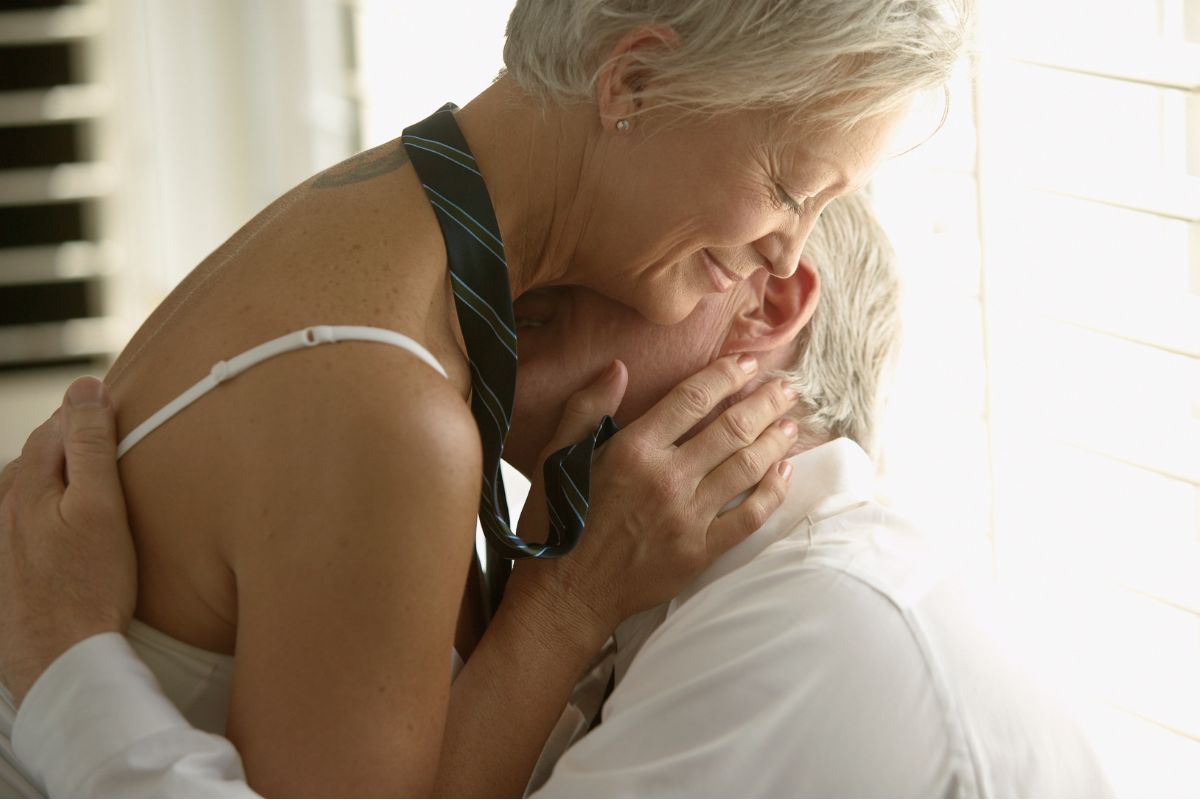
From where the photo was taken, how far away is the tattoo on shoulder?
4.82 feet

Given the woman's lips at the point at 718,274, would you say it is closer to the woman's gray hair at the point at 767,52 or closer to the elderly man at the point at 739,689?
the woman's gray hair at the point at 767,52

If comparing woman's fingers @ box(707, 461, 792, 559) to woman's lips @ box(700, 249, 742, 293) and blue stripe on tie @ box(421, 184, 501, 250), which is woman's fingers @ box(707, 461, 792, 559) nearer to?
woman's lips @ box(700, 249, 742, 293)

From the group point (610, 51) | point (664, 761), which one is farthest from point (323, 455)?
point (610, 51)

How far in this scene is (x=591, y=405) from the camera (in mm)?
1714

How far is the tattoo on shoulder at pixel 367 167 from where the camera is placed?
1.47m

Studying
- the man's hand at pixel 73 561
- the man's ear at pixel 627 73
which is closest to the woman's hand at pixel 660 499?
the man's ear at pixel 627 73

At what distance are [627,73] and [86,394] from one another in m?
0.68

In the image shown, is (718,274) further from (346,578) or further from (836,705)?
(346,578)

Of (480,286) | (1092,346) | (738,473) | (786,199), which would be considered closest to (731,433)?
(738,473)

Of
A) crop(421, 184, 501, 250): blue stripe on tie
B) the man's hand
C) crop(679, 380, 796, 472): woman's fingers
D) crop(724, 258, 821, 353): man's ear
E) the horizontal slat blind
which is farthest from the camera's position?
the horizontal slat blind

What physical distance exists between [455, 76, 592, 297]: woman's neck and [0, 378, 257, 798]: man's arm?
1.61 ft

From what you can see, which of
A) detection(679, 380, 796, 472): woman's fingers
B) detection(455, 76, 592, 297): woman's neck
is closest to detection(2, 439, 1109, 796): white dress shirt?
detection(679, 380, 796, 472): woman's fingers

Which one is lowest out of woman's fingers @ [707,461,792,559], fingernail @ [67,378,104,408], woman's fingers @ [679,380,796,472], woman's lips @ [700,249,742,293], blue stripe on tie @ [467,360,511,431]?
woman's fingers @ [707,461,792,559]

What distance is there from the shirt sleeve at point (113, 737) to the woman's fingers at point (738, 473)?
2.16ft
